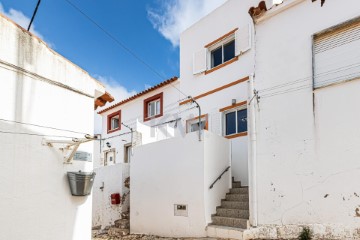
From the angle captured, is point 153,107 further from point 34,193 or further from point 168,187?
point 34,193

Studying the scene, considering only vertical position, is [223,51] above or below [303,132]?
above

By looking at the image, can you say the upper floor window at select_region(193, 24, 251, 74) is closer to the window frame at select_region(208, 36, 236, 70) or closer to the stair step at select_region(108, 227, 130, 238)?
the window frame at select_region(208, 36, 236, 70)

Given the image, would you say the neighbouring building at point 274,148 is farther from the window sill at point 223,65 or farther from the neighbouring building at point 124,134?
the neighbouring building at point 124,134

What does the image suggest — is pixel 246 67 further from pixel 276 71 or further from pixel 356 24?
pixel 356 24

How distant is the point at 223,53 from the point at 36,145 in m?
9.22

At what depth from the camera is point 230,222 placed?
9.32m

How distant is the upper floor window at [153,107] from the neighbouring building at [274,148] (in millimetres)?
5420

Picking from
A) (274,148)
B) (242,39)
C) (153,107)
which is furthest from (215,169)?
(153,107)

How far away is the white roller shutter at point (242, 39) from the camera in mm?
12516

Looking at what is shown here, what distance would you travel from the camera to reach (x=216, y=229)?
30.3 ft

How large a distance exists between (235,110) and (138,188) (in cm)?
459

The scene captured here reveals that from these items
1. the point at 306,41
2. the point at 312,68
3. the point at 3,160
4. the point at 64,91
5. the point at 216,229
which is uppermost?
the point at 306,41

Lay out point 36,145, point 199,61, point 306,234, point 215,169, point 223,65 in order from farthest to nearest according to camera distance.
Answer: point 199,61, point 223,65, point 215,169, point 306,234, point 36,145

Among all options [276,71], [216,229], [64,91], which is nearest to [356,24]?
[276,71]
